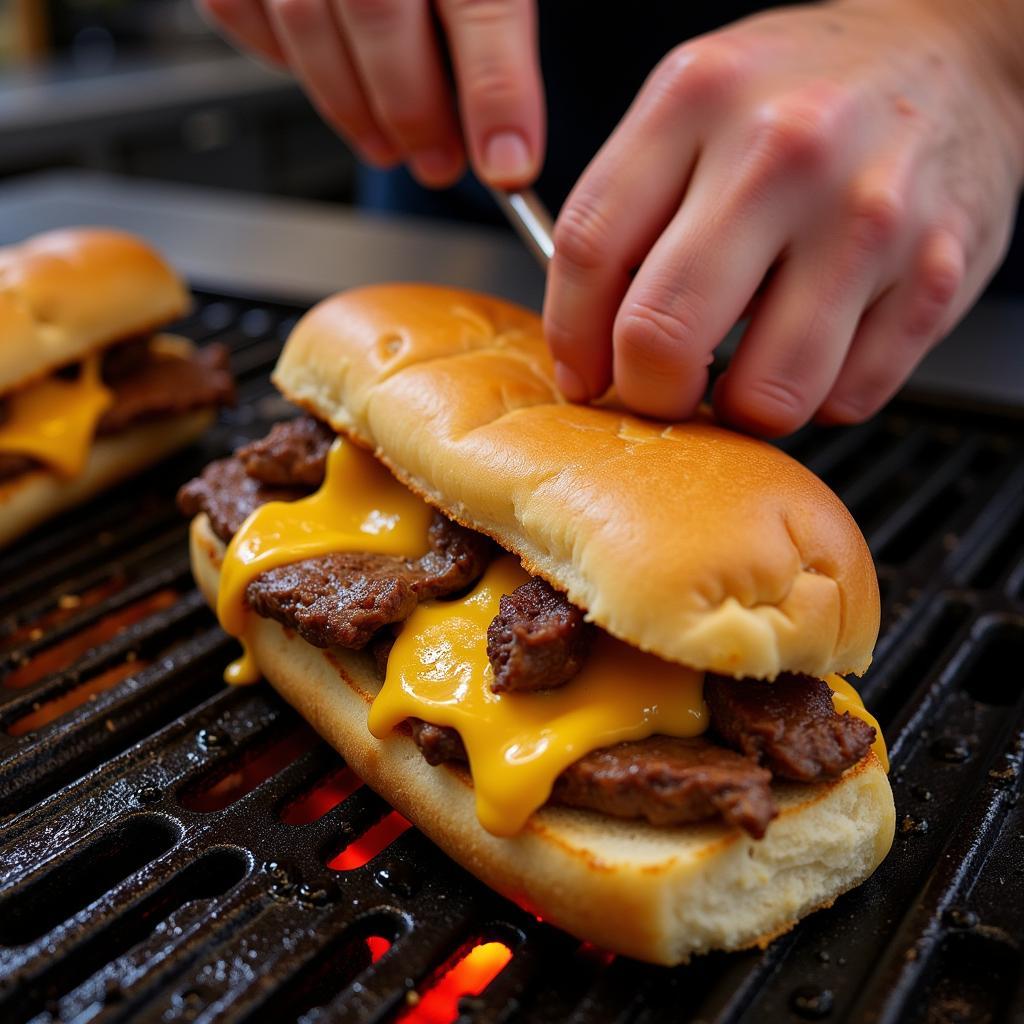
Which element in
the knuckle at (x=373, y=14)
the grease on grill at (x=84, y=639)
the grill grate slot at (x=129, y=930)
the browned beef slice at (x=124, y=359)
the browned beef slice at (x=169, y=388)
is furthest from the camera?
the browned beef slice at (x=124, y=359)

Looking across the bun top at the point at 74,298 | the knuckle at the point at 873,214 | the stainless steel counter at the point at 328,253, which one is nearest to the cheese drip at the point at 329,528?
the knuckle at the point at 873,214

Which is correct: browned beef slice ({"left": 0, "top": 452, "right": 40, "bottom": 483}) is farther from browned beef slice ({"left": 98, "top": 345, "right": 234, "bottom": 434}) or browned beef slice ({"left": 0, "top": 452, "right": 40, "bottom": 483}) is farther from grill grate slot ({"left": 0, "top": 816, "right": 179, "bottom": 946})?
grill grate slot ({"left": 0, "top": 816, "right": 179, "bottom": 946})

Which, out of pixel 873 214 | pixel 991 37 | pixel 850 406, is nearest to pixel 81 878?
pixel 850 406

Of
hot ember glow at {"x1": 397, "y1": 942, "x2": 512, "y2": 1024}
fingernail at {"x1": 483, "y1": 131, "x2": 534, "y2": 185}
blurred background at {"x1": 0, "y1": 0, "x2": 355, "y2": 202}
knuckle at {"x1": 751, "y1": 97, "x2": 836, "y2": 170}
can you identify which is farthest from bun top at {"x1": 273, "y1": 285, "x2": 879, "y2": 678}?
blurred background at {"x1": 0, "y1": 0, "x2": 355, "y2": 202}

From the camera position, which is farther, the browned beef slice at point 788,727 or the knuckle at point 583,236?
the knuckle at point 583,236

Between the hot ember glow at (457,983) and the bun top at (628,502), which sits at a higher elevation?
the bun top at (628,502)

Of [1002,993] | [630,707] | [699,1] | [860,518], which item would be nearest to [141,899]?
[630,707]

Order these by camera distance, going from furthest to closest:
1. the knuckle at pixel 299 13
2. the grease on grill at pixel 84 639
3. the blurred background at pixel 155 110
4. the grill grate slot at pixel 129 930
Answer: the blurred background at pixel 155 110, the knuckle at pixel 299 13, the grease on grill at pixel 84 639, the grill grate slot at pixel 129 930

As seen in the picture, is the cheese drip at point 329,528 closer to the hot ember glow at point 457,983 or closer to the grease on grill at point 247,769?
the grease on grill at point 247,769
